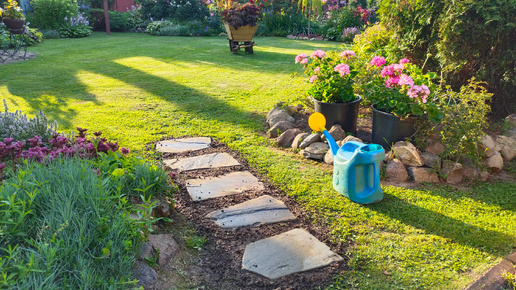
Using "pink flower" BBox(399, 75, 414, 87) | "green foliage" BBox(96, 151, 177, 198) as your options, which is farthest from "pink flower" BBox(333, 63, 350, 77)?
"green foliage" BBox(96, 151, 177, 198)

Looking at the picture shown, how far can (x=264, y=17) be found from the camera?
1459 cm

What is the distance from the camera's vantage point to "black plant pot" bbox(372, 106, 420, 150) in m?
3.58

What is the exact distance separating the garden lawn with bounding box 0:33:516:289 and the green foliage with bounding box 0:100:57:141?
78 centimetres

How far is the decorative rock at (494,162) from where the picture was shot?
344 cm

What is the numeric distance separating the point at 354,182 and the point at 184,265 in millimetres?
1401

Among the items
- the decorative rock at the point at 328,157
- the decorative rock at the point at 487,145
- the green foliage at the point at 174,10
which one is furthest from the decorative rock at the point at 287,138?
the green foliage at the point at 174,10

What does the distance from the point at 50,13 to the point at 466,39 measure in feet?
45.7

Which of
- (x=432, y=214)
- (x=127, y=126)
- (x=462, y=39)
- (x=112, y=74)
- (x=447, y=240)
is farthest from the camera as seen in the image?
(x=112, y=74)

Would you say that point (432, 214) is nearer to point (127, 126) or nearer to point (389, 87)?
point (389, 87)

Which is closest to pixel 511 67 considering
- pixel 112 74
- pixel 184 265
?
pixel 184 265

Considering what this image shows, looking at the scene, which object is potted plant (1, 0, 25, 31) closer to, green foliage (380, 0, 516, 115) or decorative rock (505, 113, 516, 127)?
green foliage (380, 0, 516, 115)

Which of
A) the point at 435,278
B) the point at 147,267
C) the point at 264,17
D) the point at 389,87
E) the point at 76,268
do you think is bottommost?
the point at 435,278

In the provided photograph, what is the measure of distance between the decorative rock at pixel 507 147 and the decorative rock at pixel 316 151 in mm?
1655

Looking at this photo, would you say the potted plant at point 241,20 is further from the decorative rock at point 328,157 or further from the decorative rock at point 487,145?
the decorative rock at point 487,145
